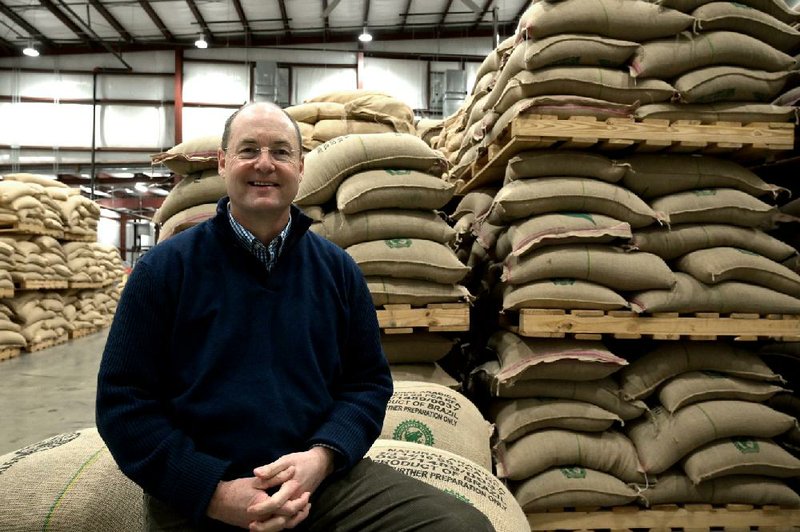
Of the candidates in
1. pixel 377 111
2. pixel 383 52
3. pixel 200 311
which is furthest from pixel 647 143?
pixel 383 52

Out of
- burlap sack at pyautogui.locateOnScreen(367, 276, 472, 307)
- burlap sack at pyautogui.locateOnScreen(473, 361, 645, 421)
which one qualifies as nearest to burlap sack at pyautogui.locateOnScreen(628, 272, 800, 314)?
burlap sack at pyautogui.locateOnScreen(473, 361, 645, 421)

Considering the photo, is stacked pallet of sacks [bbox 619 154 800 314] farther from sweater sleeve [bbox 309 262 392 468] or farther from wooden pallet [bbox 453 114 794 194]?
sweater sleeve [bbox 309 262 392 468]

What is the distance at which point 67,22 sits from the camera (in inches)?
574

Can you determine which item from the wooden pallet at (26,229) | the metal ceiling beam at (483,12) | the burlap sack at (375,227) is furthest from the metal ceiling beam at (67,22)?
the burlap sack at (375,227)

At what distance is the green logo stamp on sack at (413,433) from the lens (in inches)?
104

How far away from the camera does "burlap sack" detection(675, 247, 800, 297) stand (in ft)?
11.1

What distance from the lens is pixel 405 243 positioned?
357 centimetres

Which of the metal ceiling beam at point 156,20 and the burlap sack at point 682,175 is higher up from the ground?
the metal ceiling beam at point 156,20

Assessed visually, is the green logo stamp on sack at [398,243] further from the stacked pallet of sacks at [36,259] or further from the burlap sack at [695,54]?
the stacked pallet of sacks at [36,259]

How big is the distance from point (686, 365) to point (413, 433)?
6.37 ft

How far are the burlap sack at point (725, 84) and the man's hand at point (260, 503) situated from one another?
321 centimetres

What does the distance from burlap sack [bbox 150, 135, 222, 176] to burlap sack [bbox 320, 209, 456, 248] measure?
852 mm

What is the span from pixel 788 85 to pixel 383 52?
13620 millimetres

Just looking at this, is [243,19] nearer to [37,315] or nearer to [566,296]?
[37,315]
